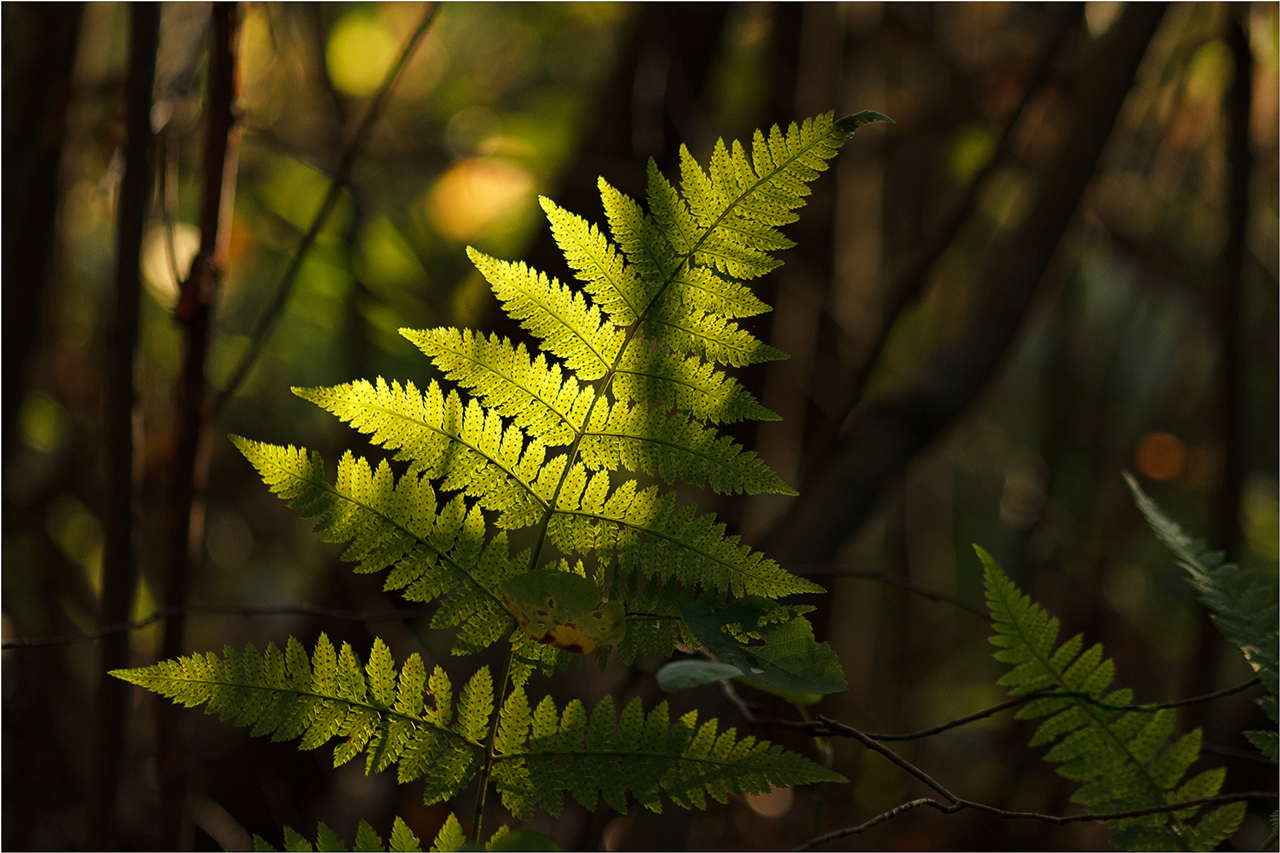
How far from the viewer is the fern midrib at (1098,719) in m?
0.52

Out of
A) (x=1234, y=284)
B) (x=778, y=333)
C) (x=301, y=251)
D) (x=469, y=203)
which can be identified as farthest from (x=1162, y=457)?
(x=301, y=251)

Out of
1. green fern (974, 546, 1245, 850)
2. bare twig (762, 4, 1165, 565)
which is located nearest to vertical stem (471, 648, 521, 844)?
green fern (974, 546, 1245, 850)

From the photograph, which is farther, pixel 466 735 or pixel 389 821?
pixel 389 821

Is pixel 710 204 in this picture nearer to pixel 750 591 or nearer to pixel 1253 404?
pixel 750 591

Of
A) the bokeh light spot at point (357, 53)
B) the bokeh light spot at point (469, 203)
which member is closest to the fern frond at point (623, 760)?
the bokeh light spot at point (469, 203)

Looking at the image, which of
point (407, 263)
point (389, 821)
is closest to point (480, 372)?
point (389, 821)

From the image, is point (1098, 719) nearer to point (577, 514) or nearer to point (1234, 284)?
point (577, 514)

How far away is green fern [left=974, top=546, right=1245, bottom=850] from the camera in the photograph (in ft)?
1.72

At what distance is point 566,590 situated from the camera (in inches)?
17.7

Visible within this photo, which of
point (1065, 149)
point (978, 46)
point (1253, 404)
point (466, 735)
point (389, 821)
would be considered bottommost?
point (389, 821)

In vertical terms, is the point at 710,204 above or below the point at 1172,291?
below

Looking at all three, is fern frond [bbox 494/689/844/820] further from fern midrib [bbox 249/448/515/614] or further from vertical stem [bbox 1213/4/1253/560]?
vertical stem [bbox 1213/4/1253/560]

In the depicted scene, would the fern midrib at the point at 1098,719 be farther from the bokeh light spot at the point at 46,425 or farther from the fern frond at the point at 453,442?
the bokeh light spot at the point at 46,425

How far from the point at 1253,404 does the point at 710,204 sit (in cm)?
306
